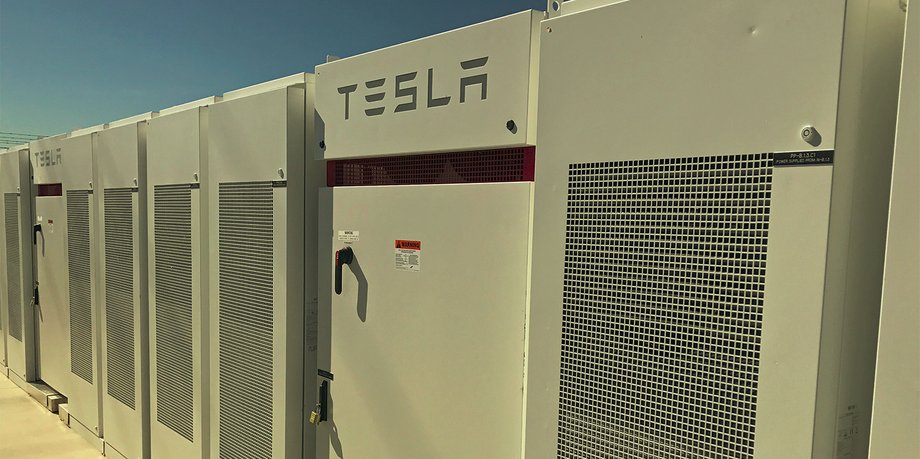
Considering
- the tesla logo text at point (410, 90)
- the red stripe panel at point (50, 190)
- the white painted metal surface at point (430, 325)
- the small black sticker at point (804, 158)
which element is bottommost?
the white painted metal surface at point (430, 325)

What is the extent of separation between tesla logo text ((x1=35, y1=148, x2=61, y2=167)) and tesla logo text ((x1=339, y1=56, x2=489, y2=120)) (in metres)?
3.61

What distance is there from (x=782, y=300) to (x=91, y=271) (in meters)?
4.27

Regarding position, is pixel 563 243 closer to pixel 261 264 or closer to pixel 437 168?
pixel 437 168

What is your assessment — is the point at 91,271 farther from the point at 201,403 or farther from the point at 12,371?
the point at 12,371

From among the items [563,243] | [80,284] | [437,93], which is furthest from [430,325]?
[80,284]

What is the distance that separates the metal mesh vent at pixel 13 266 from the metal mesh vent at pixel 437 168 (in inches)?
191

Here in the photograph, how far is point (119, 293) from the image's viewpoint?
344 centimetres

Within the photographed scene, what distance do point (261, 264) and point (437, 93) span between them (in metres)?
1.21

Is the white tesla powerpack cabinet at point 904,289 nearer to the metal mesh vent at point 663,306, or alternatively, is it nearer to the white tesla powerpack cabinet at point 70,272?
the metal mesh vent at point 663,306

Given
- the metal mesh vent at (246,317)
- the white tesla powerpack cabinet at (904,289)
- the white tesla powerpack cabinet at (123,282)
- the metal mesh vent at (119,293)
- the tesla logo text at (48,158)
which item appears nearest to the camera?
the white tesla powerpack cabinet at (904,289)

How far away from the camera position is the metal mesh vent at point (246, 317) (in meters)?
2.32

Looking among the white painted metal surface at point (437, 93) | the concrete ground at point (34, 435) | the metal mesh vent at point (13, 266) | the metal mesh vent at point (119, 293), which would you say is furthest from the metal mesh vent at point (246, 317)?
the metal mesh vent at point (13, 266)

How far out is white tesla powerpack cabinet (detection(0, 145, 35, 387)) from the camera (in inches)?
194

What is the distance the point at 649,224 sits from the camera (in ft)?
3.97
